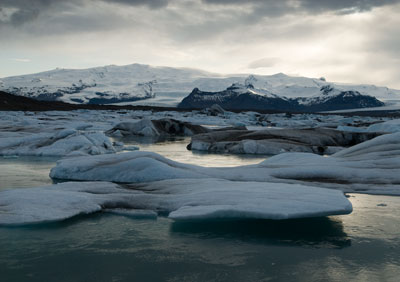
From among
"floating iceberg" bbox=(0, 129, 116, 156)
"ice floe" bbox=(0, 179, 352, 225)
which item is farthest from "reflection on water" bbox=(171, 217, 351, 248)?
"floating iceberg" bbox=(0, 129, 116, 156)

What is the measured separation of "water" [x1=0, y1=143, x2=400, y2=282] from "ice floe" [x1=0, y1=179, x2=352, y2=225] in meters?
0.23

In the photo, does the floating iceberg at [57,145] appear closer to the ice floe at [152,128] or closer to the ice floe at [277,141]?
the ice floe at [277,141]

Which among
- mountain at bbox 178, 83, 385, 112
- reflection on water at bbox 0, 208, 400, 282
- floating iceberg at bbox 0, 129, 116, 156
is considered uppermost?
mountain at bbox 178, 83, 385, 112

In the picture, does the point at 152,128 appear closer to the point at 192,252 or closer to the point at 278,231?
the point at 278,231

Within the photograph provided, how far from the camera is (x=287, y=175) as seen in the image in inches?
340

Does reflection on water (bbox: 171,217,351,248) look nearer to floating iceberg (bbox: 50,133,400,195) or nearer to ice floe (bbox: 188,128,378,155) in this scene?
floating iceberg (bbox: 50,133,400,195)

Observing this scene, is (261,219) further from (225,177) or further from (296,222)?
(225,177)

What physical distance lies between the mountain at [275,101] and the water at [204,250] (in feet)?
520

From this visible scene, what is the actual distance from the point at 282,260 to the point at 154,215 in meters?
2.24

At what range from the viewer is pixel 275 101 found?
185750mm

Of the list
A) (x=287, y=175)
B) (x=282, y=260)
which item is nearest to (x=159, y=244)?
(x=282, y=260)

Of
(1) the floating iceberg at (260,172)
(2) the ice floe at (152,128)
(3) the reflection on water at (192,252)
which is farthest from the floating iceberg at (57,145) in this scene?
(2) the ice floe at (152,128)

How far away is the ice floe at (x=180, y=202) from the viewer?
529 centimetres

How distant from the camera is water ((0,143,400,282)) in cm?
399
